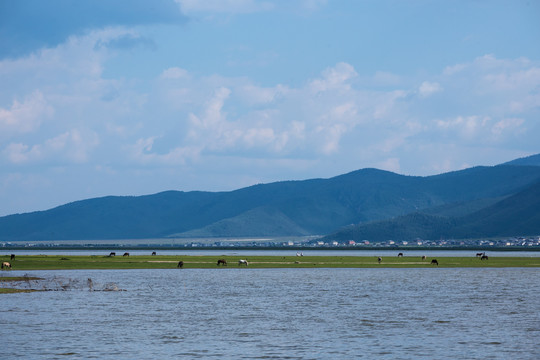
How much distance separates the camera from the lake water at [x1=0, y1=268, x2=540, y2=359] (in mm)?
33531

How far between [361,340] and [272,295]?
79.1ft

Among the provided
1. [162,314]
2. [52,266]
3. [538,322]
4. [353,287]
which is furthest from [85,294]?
[52,266]

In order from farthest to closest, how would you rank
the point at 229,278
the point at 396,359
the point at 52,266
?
the point at 52,266, the point at 229,278, the point at 396,359

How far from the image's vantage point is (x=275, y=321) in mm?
43969

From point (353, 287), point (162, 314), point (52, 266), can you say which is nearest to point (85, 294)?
point (162, 314)

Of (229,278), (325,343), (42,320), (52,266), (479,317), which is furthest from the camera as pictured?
(52,266)

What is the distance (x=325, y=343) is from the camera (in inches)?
1411

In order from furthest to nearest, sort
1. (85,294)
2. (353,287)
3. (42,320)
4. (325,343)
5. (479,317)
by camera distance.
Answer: (353,287) → (85,294) → (479,317) → (42,320) → (325,343)

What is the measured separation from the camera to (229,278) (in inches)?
3246

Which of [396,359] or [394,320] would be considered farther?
[394,320]

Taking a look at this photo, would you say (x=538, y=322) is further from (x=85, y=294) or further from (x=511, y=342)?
(x=85, y=294)

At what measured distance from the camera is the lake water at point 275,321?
1320 inches

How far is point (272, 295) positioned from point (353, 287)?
11116 millimetres

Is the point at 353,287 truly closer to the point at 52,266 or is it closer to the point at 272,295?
the point at 272,295
